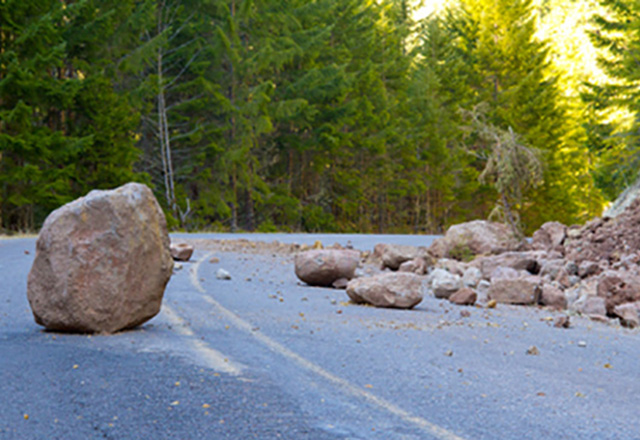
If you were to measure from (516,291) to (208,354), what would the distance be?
578cm

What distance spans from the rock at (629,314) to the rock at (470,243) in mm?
7064

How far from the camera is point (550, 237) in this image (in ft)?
49.7

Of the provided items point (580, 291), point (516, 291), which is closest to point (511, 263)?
point (580, 291)

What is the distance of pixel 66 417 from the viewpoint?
312cm

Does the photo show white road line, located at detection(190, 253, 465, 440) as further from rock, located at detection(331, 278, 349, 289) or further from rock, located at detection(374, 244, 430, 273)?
rock, located at detection(374, 244, 430, 273)

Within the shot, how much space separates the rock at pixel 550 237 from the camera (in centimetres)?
1452

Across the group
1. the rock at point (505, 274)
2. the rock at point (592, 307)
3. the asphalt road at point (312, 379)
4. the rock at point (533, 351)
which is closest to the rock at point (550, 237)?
the rock at point (505, 274)

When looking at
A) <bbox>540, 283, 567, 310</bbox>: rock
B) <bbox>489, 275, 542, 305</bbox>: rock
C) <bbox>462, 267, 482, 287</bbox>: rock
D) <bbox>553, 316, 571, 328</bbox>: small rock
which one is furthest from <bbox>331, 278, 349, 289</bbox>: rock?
<bbox>553, 316, 571, 328</bbox>: small rock

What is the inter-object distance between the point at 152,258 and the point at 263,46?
21230 mm

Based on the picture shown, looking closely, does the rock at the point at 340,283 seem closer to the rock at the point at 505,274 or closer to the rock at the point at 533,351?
the rock at the point at 505,274

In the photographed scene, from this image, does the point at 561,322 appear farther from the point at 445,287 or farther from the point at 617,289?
the point at 617,289

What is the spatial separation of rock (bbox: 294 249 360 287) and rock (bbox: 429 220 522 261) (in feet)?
20.8

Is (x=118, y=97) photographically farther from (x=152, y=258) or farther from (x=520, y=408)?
(x=520, y=408)

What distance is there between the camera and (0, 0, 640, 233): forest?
59.2 feet
